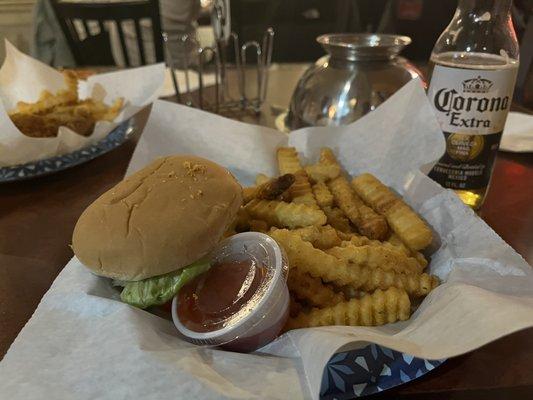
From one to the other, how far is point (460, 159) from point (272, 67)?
2.00 metres

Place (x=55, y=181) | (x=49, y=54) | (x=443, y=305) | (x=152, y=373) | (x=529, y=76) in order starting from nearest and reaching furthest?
(x=152, y=373) < (x=443, y=305) < (x=55, y=181) < (x=529, y=76) < (x=49, y=54)

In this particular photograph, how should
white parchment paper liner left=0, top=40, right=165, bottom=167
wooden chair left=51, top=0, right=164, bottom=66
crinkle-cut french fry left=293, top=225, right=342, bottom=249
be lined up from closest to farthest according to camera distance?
1. crinkle-cut french fry left=293, top=225, right=342, bottom=249
2. white parchment paper liner left=0, top=40, right=165, bottom=167
3. wooden chair left=51, top=0, right=164, bottom=66

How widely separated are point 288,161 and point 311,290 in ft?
1.58

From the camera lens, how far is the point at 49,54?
3.83 m

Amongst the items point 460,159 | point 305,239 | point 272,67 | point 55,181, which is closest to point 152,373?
point 305,239

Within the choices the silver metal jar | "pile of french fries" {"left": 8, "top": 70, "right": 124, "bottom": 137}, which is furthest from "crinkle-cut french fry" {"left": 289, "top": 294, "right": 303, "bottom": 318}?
"pile of french fries" {"left": 8, "top": 70, "right": 124, "bottom": 137}

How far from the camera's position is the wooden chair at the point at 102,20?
3227mm

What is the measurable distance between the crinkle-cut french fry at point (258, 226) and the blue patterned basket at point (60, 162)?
71 centimetres

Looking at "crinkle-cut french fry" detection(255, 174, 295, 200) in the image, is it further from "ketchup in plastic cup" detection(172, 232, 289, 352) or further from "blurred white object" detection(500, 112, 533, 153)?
"blurred white object" detection(500, 112, 533, 153)

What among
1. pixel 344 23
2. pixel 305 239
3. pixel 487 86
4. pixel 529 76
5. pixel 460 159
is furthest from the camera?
pixel 344 23

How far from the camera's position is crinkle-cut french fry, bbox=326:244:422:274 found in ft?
3.09

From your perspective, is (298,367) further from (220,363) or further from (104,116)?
(104,116)

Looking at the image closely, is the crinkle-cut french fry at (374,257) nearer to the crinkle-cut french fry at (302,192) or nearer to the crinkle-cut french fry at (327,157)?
the crinkle-cut french fry at (302,192)

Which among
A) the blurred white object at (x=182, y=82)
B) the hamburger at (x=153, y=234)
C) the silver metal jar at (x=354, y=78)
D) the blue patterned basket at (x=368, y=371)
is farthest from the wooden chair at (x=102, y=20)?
the blue patterned basket at (x=368, y=371)
